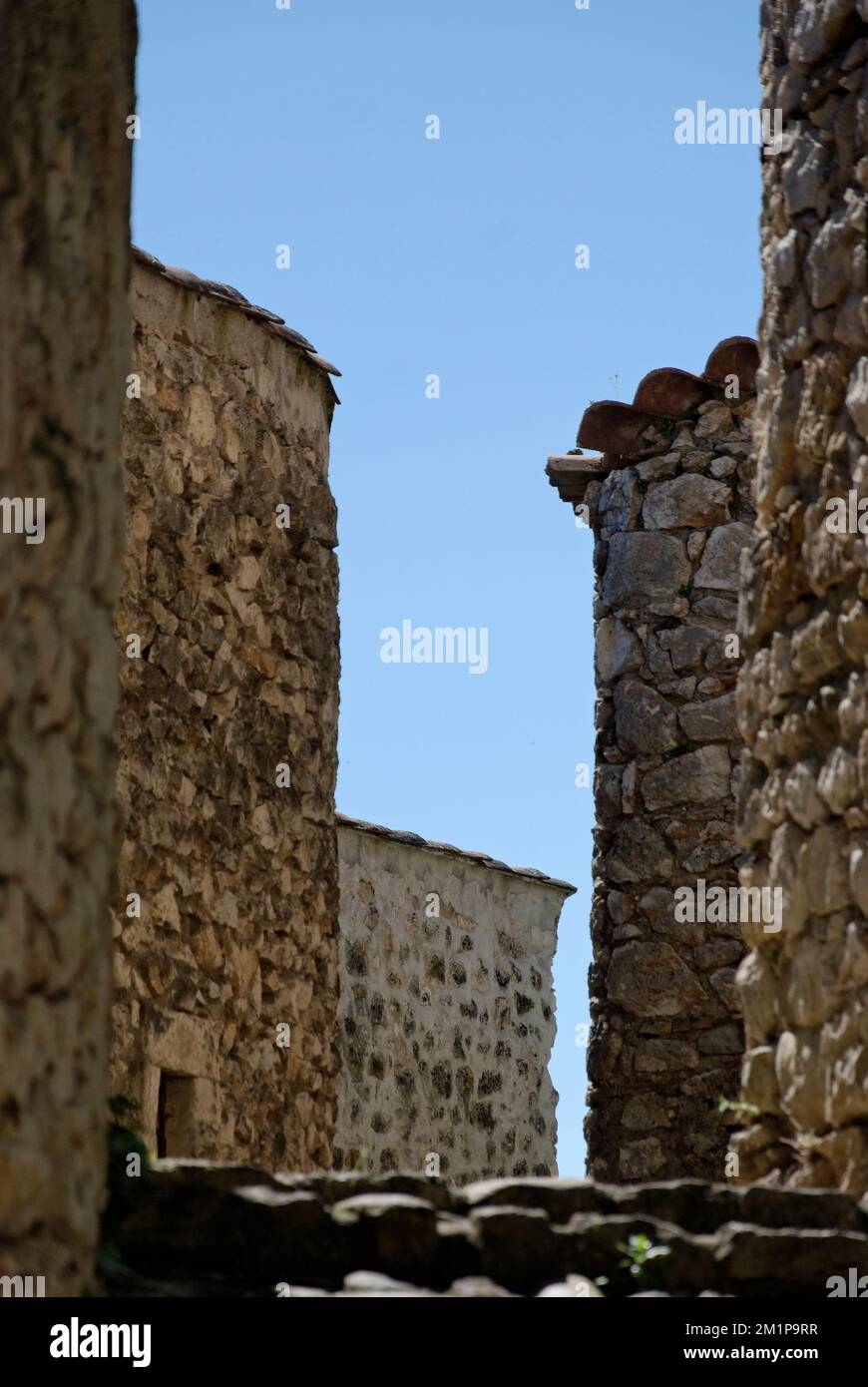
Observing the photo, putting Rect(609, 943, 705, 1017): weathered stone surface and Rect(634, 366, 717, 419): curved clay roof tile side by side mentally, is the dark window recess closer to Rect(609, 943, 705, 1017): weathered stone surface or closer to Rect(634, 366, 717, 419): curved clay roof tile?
Rect(609, 943, 705, 1017): weathered stone surface

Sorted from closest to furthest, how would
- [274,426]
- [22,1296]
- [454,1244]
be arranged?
[22,1296] → [454,1244] → [274,426]

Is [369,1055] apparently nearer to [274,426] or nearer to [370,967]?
[370,967]

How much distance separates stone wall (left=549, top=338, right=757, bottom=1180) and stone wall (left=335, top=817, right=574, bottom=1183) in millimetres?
1755

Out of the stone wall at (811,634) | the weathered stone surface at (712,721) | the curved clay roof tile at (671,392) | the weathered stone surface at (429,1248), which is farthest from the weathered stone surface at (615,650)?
the weathered stone surface at (429,1248)

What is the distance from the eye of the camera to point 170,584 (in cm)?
721

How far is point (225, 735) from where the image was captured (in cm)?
747

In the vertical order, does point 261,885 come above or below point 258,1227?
above

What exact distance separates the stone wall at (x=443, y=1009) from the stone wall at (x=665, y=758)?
5.76ft

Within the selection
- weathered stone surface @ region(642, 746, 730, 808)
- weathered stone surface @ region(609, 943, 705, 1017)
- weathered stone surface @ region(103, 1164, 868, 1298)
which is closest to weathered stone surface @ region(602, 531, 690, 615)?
weathered stone surface @ region(642, 746, 730, 808)

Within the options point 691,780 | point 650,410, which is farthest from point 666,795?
point 650,410

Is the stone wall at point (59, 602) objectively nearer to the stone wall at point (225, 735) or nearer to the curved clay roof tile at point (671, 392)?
the stone wall at point (225, 735)
